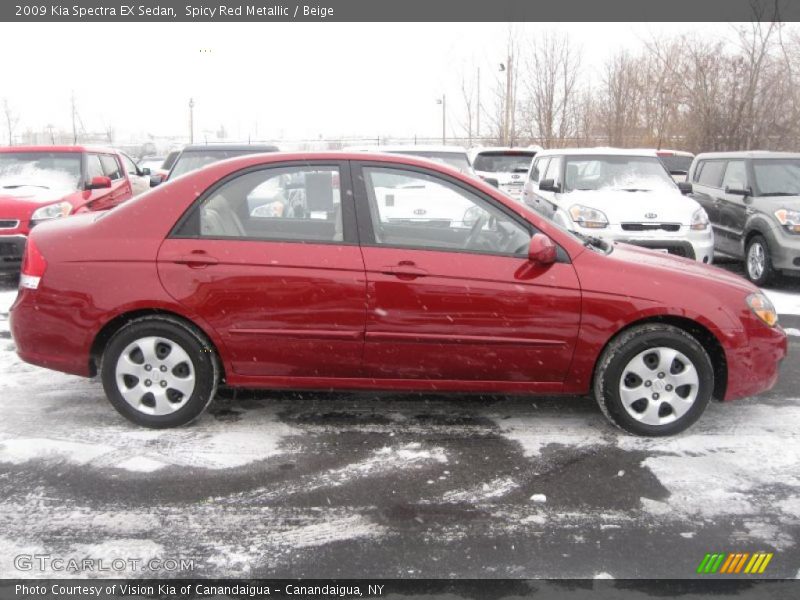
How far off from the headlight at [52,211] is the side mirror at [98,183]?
658 millimetres

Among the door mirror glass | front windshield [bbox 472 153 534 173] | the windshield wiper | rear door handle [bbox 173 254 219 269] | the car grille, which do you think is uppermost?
front windshield [bbox 472 153 534 173]

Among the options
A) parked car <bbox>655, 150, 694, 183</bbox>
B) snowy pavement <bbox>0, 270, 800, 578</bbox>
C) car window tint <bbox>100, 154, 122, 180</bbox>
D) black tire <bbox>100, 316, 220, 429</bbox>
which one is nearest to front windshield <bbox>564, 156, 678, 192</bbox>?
snowy pavement <bbox>0, 270, 800, 578</bbox>

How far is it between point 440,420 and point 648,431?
1.25 meters

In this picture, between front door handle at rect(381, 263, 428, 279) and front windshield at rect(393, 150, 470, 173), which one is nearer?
front door handle at rect(381, 263, 428, 279)


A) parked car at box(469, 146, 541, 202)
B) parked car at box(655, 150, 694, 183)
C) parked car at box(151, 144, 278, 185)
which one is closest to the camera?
parked car at box(151, 144, 278, 185)

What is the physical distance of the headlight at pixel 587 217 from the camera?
8.17 m

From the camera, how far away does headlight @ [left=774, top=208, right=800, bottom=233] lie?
27.5ft

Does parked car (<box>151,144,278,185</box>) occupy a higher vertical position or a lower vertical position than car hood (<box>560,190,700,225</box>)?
higher

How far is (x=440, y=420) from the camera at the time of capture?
430cm

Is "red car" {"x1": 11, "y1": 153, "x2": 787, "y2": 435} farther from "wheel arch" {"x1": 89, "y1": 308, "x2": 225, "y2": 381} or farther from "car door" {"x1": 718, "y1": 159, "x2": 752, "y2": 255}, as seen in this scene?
"car door" {"x1": 718, "y1": 159, "x2": 752, "y2": 255}

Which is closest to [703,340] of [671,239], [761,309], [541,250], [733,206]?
[761,309]

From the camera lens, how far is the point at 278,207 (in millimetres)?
4109

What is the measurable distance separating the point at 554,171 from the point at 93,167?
21.9ft

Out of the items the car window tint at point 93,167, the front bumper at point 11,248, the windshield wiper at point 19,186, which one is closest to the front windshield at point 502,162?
the car window tint at point 93,167
